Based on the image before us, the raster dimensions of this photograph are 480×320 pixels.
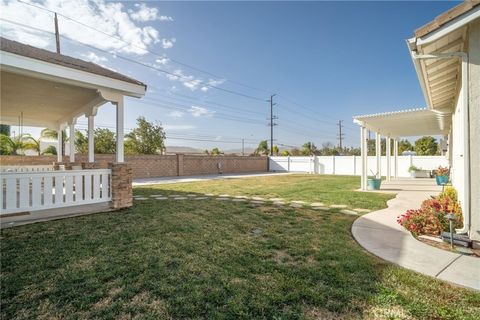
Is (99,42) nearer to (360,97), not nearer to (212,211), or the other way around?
(212,211)

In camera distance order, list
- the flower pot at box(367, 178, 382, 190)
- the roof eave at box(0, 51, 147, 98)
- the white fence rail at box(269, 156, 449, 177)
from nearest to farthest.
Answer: the roof eave at box(0, 51, 147, 98) → the flower pot at box(367, 178, 382, 190) → the white fence rail at box(269, 156, 449, 177)

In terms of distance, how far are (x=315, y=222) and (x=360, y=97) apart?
2186 cm

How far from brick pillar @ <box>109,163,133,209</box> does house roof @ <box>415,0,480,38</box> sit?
6.67 meters

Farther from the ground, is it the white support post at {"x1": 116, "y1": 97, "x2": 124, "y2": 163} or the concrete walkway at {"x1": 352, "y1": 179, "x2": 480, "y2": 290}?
the white support post at {"x1": 116, "y1": 97, "x2": 124, "y2": 163}

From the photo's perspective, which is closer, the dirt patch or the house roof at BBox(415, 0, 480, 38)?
the dirt patch

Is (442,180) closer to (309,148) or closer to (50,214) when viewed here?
(50,214)

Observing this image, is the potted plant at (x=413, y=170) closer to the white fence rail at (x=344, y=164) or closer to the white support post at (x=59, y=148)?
the white fence rail at (x=344, y=164)

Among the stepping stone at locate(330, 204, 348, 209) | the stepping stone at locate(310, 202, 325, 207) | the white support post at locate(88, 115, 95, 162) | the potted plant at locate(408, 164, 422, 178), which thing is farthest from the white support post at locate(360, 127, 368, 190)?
the white support post at locate(88, 115, 95, 162)

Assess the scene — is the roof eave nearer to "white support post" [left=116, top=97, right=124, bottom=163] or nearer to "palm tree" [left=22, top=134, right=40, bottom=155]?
"white support post" [left=116, top=97, right=124, bottom=163]

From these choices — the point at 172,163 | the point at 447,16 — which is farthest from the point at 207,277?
the point at 172,163

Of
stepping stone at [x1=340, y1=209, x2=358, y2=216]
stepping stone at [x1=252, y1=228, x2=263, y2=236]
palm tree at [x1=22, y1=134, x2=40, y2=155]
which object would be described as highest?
palm tree at [x1=22, y1=134, x2=40, y2=155]

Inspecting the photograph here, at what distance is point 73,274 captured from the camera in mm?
2840

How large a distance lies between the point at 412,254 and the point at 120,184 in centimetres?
622

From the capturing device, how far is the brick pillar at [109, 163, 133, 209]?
244 inches
